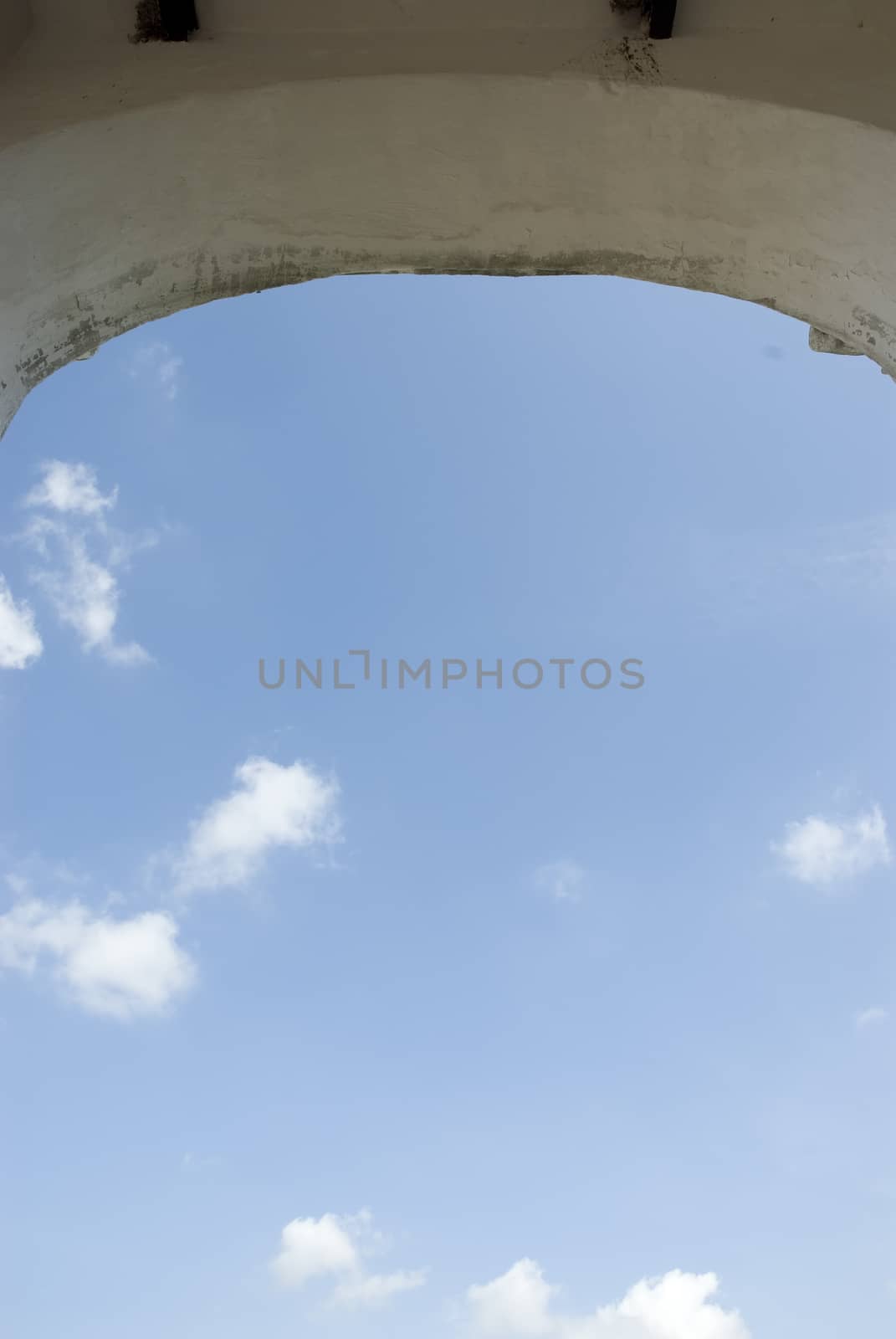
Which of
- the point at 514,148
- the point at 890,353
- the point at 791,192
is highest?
the point at 514,148

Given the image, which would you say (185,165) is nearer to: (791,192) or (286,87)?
(286,87)

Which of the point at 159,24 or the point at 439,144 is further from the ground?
the point at 159,24

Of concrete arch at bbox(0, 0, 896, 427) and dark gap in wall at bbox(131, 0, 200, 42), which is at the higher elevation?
dark gap in wall at bbox(131, 0, 200, 42)

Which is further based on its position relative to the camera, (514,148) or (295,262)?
(295,262)

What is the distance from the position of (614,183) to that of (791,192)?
23.1 inches

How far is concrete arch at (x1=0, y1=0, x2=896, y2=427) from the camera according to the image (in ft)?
11.6

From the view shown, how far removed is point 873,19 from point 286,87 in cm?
192

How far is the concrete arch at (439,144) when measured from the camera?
354 centimetres

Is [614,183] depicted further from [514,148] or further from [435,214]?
[435,214]

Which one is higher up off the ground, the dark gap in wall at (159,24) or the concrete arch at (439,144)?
the dark gap in wall at (159,24)

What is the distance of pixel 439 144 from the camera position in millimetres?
3730

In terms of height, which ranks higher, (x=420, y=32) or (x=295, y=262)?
(x=420, y=32)

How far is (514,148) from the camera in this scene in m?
3.74

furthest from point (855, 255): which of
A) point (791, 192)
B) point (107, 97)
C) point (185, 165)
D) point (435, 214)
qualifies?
point (107, 97)
